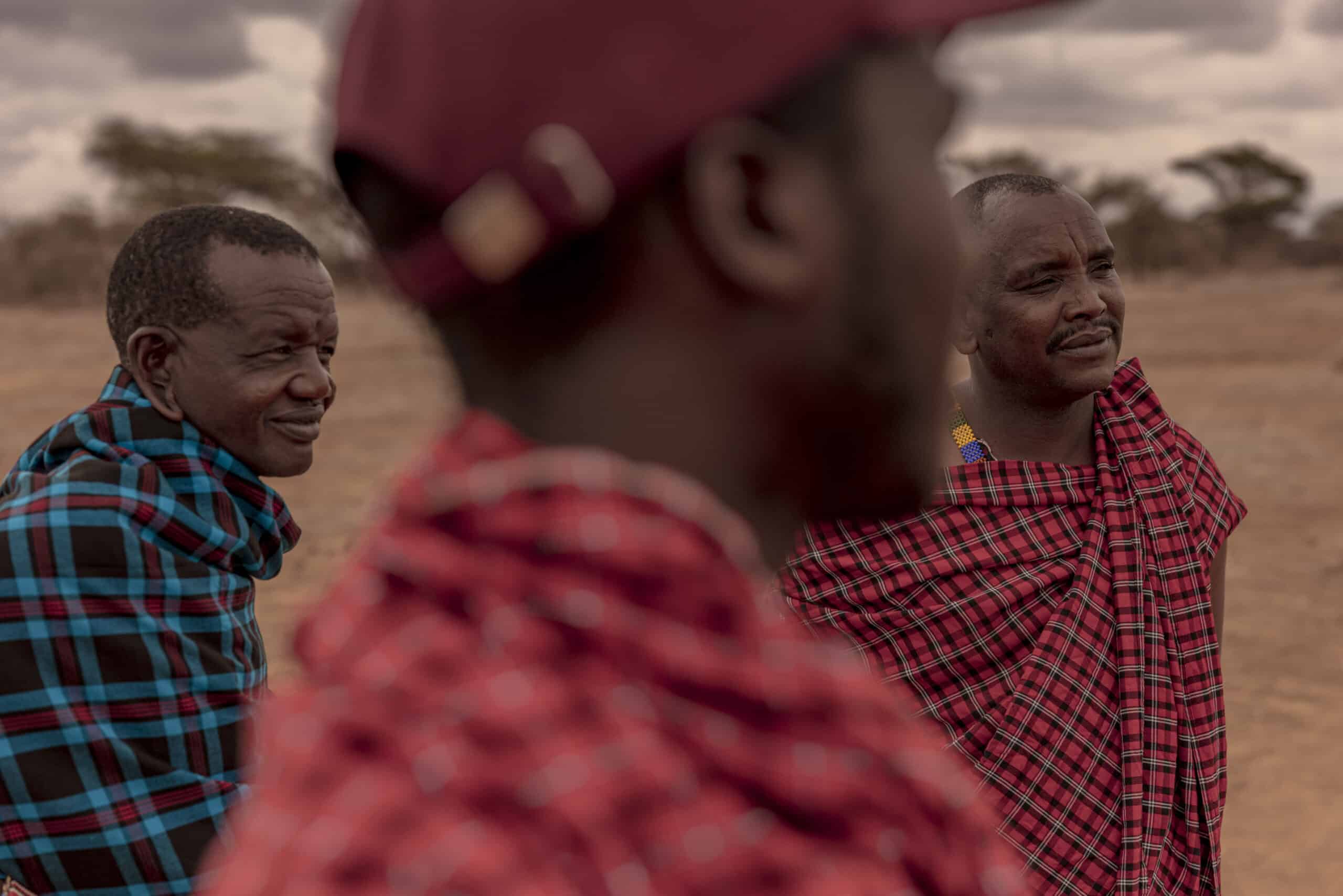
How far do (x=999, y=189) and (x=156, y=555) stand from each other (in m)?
2.02

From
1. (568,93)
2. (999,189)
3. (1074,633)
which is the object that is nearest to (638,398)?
(568,93)

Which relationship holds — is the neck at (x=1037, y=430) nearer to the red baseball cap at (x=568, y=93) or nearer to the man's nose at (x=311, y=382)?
the man's nose at (x=311, y=382)

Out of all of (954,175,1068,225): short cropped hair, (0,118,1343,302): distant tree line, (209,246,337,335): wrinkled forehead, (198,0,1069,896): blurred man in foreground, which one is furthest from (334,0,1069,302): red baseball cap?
(0,118,1343,302): distant tree line

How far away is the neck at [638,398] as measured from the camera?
0.75 metres

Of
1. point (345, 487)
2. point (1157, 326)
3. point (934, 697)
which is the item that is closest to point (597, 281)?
point (934, 697)

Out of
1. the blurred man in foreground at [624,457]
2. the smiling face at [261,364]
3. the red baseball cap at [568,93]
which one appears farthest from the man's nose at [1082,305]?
the red baseball cap at [568,93]

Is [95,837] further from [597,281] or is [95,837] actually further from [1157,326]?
A: [1157,326]

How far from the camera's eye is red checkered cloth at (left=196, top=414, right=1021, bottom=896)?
0.64 metres

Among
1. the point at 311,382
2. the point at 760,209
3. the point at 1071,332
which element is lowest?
the point at 760,209

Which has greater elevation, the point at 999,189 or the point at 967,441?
the point at 999,189

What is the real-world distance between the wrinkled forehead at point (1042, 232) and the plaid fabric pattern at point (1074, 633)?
0.40m

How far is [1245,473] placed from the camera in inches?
461

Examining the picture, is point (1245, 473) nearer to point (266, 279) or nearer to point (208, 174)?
point (266, 279)

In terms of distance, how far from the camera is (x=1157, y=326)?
23.6 meters
